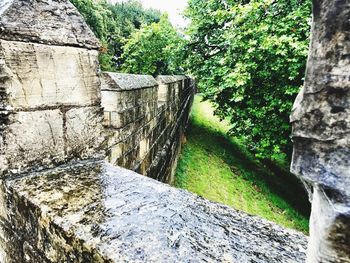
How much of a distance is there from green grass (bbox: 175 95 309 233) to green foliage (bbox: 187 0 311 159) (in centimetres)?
127

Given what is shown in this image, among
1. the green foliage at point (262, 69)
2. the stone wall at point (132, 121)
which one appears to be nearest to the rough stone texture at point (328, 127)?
the stone wall at point (132, 121)

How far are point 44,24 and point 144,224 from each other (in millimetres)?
1125

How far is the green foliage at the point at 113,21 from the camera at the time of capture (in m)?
18.9

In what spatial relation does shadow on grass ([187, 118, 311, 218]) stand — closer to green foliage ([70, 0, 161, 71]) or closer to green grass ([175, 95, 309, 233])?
green grass ([175, 95, 309, 233])

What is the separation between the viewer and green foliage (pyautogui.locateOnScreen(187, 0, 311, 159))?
6441 millimetres

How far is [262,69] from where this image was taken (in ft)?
24.0

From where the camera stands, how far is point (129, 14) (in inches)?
1099

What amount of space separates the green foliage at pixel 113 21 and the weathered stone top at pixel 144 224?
1803 centimetres

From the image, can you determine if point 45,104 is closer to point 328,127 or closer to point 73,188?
point 73,188

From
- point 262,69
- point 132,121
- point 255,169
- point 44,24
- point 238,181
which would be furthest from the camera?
point 255,169

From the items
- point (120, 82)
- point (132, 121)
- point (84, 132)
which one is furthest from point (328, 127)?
point (132, 121)

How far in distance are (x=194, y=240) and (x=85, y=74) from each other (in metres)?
1.16

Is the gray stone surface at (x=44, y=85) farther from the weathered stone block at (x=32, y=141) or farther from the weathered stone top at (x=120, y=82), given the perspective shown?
the weathered stone top at (x=120, y=82)

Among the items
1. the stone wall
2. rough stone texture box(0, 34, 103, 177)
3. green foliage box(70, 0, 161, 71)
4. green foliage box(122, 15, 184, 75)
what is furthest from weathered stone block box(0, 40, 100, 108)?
green foliage box(70, 0, 161, 71)
